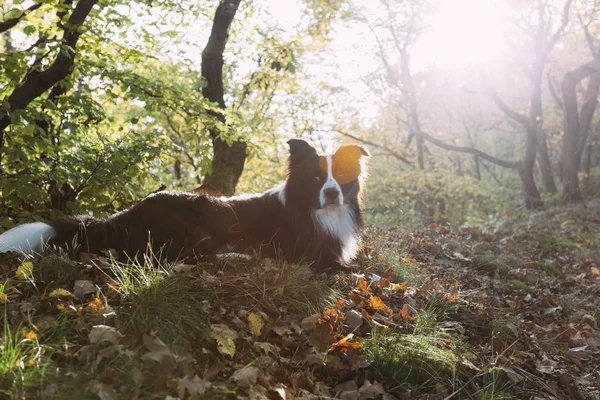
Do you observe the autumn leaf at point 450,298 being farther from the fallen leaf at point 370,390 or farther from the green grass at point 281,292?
the fallen leaf at point 370,390

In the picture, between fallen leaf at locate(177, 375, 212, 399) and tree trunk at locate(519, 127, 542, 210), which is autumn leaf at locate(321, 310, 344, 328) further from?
tree trunk at locate(519, 127, 542, 210)

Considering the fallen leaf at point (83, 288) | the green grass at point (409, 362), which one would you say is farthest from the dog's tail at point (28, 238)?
the green grass at point (409, 362)

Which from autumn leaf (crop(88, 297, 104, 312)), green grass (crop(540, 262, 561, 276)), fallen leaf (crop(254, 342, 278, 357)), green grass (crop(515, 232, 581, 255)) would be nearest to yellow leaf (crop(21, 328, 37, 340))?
autumn leaf (crop(88, 297, 104, 312))

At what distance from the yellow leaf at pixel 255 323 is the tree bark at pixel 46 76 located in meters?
3.33

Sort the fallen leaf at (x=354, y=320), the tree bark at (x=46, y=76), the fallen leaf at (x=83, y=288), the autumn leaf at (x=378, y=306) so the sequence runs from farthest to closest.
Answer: the tree bark at (x=46, y=76) < the autumn leaf at (x=378, y=306) < the fallen leaf at (x=354, y=320) < the fallen leaf at (x=83, y=288)

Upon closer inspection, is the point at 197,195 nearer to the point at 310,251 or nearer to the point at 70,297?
the point at 310,251

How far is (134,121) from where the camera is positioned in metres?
6.11

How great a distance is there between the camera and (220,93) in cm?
836

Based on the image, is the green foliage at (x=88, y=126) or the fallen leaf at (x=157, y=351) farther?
the green foliage at (x=88, y=126)

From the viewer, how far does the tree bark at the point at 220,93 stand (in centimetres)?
808

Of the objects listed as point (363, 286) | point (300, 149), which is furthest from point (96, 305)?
point (300, 149)

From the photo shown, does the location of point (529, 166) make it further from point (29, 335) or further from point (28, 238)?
point (29, 335)

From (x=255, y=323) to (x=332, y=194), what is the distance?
1976 millimetres

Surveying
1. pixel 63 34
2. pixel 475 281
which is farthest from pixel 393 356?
pixel 63 34
